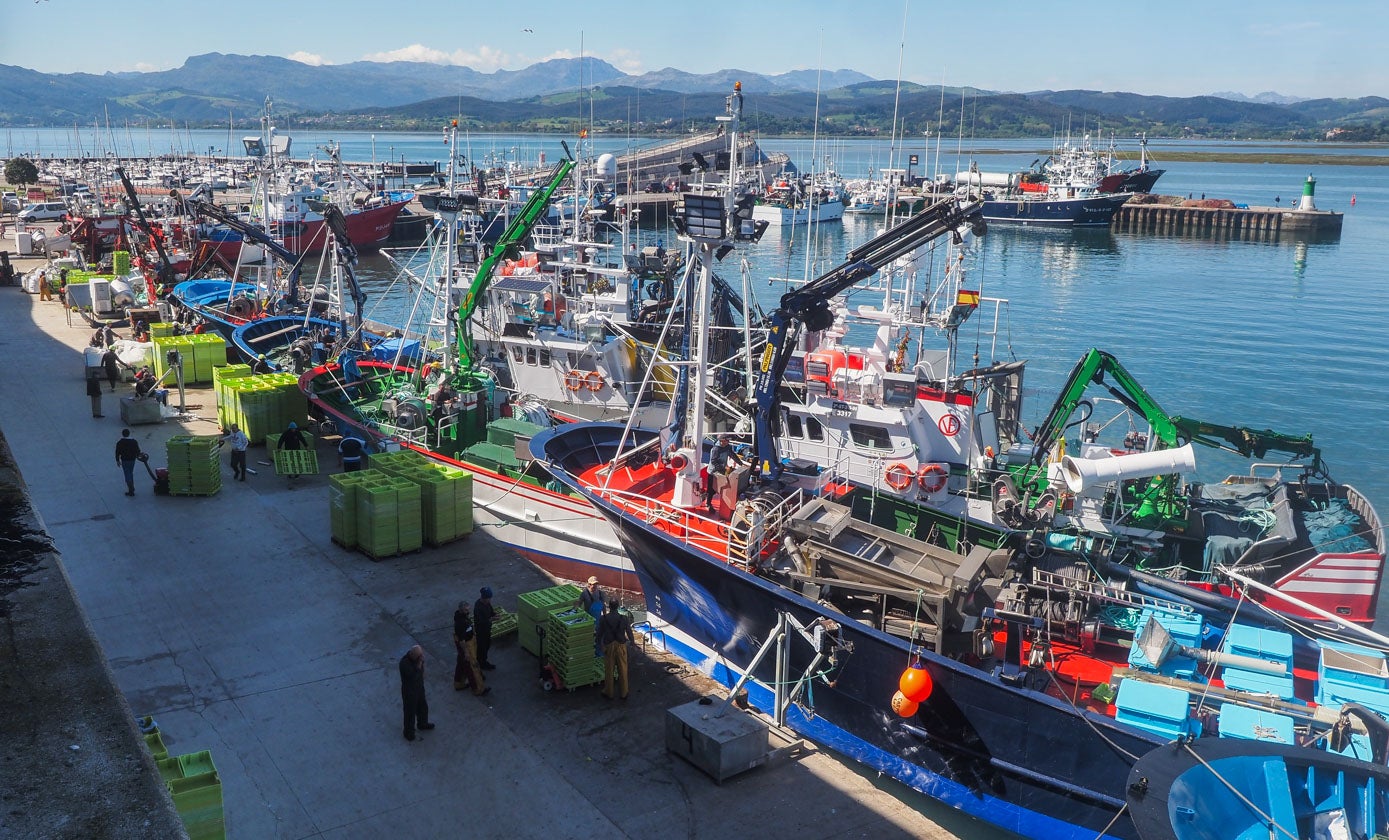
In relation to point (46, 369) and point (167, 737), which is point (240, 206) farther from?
point (167, 737)

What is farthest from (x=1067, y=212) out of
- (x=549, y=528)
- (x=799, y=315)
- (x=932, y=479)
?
(x=549, y=528)

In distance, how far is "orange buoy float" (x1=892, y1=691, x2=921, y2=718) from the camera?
852cm

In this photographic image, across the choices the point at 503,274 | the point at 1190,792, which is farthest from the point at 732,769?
the point at 503,274

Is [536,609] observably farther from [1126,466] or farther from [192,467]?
[1126,466]

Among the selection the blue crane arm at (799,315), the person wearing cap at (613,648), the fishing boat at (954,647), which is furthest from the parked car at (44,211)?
the person wearing cap at (613,648)

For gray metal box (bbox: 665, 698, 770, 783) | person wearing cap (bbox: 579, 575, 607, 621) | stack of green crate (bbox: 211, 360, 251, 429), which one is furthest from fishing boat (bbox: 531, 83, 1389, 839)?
stack of green crate (bbox: 211, 360, 251, 429)

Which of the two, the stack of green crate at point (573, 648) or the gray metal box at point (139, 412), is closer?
the stack of green crate at point (573, 648)

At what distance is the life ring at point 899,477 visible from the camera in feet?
46.0

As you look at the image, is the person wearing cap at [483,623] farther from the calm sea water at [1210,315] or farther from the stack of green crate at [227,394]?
the stack of green crate at [227,394]

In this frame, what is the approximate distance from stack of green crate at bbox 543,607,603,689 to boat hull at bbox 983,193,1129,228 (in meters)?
67.7

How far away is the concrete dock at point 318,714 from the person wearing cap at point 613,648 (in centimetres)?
19

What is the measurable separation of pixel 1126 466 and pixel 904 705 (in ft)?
19.4

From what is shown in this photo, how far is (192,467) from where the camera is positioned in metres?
14.7

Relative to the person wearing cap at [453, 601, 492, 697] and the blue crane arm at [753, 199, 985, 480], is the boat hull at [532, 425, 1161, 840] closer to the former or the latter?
the blue crane arm at [753, 199, 985, 480]
